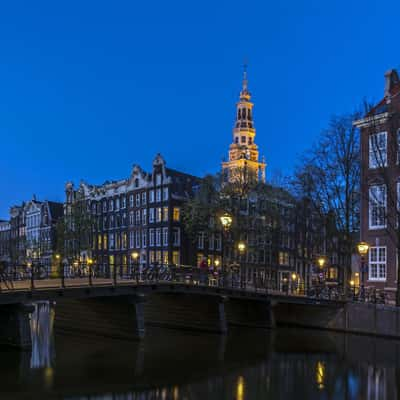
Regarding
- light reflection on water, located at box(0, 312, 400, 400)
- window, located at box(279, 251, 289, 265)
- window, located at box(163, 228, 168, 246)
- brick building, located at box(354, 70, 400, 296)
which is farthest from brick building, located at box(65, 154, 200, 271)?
light reflection on water, located at box(0, 312, 400, 400)

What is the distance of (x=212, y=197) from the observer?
61094 millimetres

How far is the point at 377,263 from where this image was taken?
48438 millimetres

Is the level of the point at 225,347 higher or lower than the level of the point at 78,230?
lower

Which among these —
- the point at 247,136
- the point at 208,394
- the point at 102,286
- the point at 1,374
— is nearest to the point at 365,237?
the point at 102,286

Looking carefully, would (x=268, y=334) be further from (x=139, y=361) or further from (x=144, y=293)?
(x=139, y=361)

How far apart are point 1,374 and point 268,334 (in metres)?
21.8

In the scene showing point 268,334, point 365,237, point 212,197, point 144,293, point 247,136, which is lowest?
point 268,334

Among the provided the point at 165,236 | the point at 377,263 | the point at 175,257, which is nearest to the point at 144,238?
the point at 165,236

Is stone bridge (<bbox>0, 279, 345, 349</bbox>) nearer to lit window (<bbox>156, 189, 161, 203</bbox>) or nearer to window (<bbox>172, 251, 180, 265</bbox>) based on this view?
window (<bbox>172, 251, 180, 265</bbox>)

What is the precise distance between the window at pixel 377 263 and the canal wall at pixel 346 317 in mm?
6467

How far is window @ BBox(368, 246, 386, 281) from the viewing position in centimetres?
4798

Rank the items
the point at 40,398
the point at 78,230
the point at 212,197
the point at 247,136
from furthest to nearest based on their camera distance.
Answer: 1. the point at 247,136
2. the point at 78,230
3. the point at 212,197
4. the point at 40,398

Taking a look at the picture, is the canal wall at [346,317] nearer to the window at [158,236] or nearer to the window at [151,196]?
the window at [158,236]

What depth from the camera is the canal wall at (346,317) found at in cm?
3906
